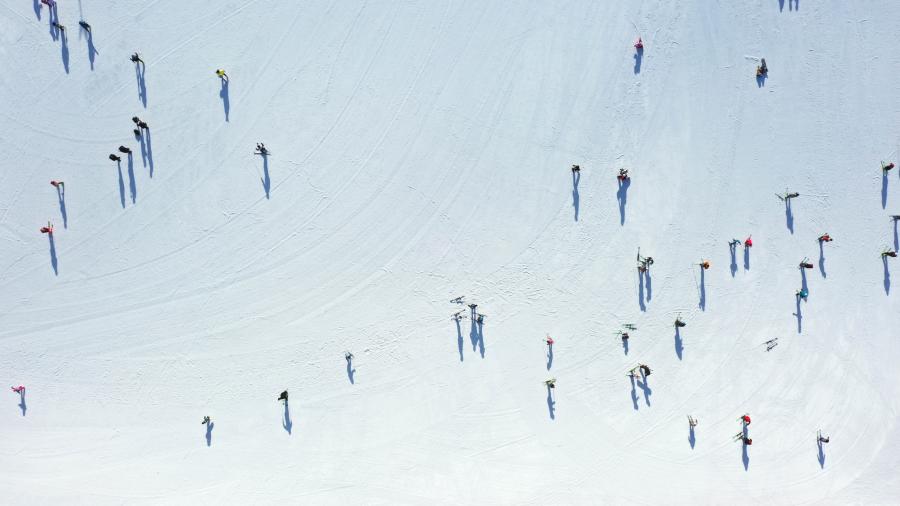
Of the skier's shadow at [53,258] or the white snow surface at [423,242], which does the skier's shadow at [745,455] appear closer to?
the white snow surface at [423,242]

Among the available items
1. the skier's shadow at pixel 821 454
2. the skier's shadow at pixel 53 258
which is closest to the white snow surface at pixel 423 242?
the skier's shadow at pixel 53 258

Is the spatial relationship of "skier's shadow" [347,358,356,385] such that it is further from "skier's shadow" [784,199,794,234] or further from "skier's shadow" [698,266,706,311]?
"skier's shadow" [784,199,794,234]

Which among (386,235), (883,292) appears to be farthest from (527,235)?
(883,292)

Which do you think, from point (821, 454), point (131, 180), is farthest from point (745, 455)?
point (131, 180)

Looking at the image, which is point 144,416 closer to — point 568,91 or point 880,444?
point 568,91

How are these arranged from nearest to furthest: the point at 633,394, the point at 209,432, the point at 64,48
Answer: the point at 64,48, the point at 209,432, the point at 633,394

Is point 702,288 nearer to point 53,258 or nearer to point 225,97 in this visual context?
point 225,97
